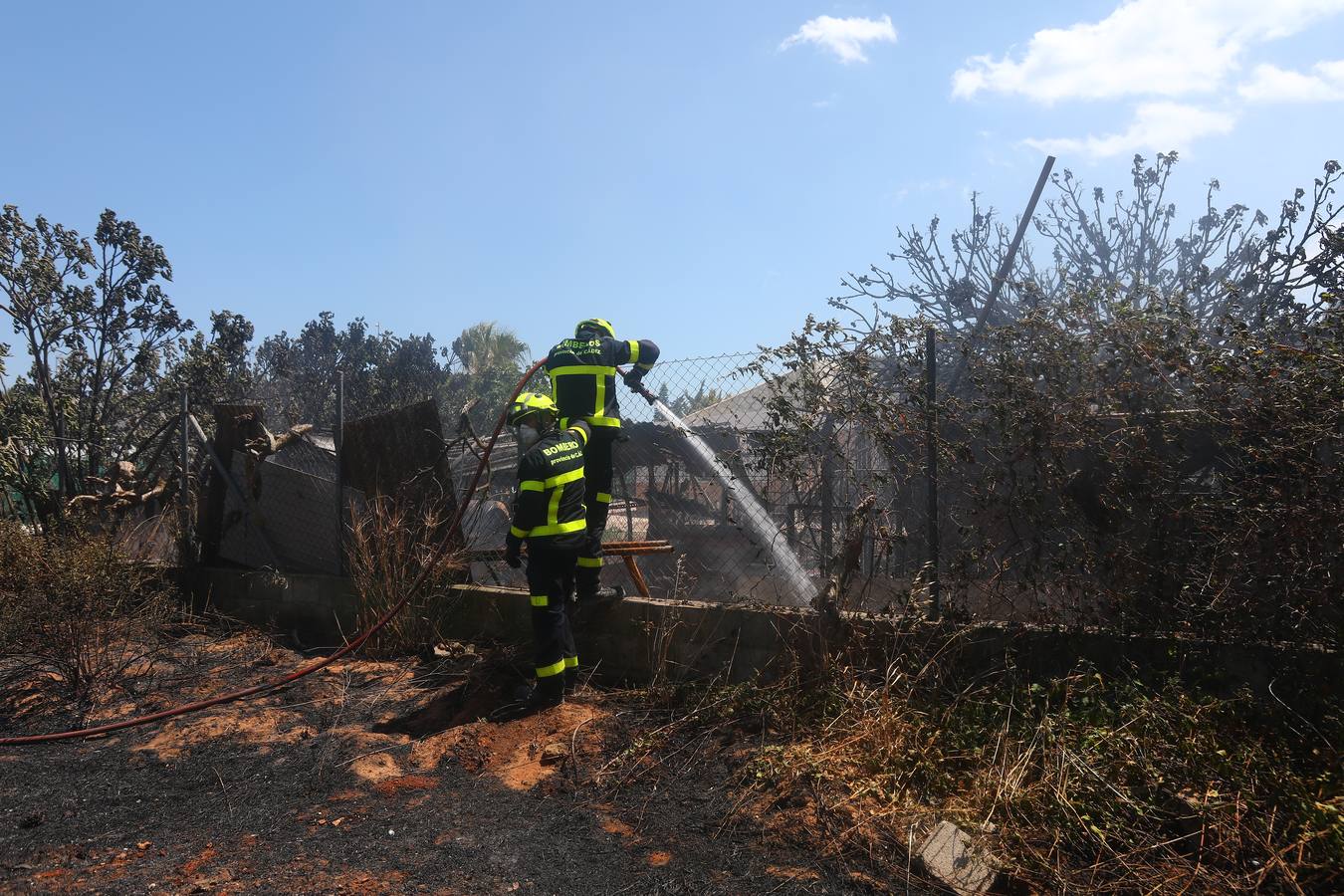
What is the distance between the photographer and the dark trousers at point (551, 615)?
16.9 ft

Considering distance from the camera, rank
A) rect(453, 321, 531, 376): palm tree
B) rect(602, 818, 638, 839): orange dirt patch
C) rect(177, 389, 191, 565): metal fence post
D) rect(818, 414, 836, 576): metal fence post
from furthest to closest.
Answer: rect(453, 321, 531, 376): palm tree, rect(177, 389, 191, 565): metal fence post, rect(818, 414, 836, 576): metal fence post, rect(602, 818, 638, 839): orange dirt patch

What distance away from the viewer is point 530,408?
5.58 metres

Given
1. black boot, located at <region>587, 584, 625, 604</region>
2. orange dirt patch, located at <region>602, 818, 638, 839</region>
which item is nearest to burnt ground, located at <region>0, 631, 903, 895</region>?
orange dirt patch, located at <region>602, 818, 638, 839</region>

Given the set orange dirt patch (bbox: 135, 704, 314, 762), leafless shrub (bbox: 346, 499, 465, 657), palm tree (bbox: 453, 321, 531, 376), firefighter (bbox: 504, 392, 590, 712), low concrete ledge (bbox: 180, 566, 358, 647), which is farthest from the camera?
palm tree (bbox: 453, 321, 531, 376)

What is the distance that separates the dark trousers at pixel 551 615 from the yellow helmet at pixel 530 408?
0.80 metres

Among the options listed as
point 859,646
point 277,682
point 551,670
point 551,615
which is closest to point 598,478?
point 551,615

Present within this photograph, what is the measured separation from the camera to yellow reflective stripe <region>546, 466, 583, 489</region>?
206 inches

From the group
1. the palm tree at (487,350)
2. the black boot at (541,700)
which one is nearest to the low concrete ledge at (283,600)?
the black boot at (541,700)

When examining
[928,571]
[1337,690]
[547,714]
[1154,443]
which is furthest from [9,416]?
[1337,690]

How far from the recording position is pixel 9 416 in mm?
9438

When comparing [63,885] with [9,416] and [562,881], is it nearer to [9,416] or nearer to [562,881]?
[562,881]

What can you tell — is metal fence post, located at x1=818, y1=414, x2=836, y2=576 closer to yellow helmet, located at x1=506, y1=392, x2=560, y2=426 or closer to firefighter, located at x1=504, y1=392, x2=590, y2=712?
firefighter, located at x1=504, y1=392, x2=590, y2=712

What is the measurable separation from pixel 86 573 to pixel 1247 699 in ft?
21.1

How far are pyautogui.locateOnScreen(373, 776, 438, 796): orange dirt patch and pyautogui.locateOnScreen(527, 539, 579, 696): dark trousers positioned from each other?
3.05ft
